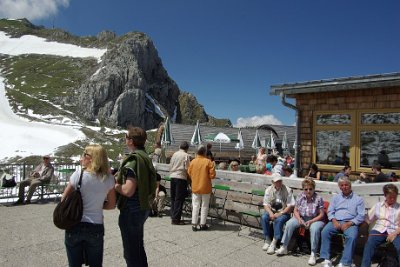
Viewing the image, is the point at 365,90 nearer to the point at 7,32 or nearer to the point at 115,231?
the point at 115,231

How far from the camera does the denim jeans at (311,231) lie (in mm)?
5754

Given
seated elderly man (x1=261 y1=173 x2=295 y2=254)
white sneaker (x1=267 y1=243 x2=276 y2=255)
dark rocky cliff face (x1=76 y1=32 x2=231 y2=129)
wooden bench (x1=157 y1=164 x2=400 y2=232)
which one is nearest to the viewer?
white sneaker (x1=267 y1=243 x2=276 y2=255)

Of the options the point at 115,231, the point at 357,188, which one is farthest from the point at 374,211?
the point at 115,231

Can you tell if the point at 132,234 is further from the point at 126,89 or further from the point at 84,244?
the point at 126,89

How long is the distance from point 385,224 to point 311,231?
109 centimetres

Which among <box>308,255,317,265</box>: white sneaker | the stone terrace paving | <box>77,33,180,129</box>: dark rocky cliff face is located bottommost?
the stone terrace paving

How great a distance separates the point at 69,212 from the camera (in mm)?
3443

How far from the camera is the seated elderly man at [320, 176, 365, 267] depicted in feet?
17.5

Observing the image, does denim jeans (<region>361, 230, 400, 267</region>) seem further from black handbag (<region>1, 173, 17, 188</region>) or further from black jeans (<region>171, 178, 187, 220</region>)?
black handbag (<region>1, 173, 17, 188</region>)

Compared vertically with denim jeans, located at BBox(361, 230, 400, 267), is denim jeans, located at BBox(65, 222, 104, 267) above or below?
above

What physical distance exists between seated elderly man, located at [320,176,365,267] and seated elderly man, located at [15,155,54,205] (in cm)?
819

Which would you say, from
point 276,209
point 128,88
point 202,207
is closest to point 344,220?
point 276,209

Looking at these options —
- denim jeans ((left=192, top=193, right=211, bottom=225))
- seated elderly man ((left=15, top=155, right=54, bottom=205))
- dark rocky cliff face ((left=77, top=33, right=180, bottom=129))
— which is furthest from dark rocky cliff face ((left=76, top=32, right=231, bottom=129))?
denim jeans ((left=192, top=193, right=211, bottom=225))

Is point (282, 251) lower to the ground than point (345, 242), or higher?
lower
